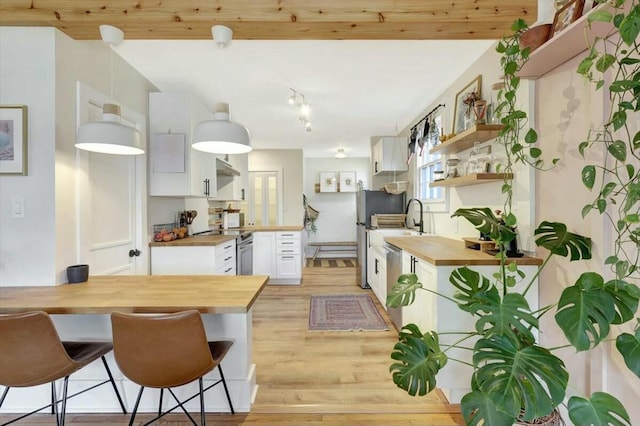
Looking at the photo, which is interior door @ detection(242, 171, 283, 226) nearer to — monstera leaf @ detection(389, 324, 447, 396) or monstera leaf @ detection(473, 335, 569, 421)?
monstera leaf @ detection(389, 324, 447, 396)

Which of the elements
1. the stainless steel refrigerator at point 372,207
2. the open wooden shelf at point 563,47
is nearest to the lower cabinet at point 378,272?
the stainless steel refrigerator at point 372,207

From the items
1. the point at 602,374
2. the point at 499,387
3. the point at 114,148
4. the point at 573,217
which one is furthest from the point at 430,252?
the point at 114,148

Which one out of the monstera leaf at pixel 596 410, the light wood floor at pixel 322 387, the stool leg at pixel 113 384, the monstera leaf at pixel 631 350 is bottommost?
the light wood floor at pixel 322 387

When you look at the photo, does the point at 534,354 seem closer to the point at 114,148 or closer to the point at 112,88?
the point at 114,148

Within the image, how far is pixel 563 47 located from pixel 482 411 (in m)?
1.74

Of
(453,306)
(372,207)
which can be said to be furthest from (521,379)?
(372,207)

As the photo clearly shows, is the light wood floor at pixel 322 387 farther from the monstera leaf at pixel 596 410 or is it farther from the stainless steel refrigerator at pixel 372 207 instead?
the stainless steel refrigerator at pixel 372 207

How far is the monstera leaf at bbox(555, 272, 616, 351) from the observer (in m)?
1.08

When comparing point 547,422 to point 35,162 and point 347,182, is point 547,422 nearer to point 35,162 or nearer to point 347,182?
point 35,162

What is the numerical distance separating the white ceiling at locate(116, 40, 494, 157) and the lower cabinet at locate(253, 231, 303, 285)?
176 centimetres

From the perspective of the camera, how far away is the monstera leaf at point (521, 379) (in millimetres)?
1058

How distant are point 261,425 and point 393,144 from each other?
407 centimetres

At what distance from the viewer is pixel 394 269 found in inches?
120

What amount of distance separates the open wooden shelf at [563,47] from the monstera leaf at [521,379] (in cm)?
135
